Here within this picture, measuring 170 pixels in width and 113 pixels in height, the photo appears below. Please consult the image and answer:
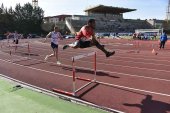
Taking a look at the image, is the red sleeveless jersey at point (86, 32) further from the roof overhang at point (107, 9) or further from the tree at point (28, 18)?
the roof overhang at point (107, 9)

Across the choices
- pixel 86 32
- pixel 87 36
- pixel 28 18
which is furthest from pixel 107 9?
pixel 86 32

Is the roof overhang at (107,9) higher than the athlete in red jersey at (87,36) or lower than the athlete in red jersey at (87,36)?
higher

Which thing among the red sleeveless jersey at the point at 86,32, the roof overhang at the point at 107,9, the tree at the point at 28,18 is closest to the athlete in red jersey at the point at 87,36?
the red sleeveless jersey at the point at 86,32

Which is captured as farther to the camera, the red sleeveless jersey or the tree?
the tree

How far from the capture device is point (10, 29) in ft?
255

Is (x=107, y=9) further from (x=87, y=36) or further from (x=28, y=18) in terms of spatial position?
(x=87, y=36)

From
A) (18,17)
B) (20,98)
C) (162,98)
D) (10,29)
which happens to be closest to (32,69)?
(20,98)

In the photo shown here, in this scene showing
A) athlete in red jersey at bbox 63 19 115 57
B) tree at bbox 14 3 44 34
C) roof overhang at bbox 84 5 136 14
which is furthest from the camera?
roof overhang at bbox 84 5 136 14

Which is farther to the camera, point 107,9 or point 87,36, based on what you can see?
point 107,9

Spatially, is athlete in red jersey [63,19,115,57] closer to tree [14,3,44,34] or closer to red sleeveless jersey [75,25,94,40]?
red sleeveless jersey [75,25,94,40]

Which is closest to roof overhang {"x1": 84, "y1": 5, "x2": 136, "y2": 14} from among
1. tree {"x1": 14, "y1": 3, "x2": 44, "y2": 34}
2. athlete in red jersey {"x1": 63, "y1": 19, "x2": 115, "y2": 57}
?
tree {"x1": 14, "y1": 3, "x2": 44, "y2": 34}

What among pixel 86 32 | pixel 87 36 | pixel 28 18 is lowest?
pixel 87 36

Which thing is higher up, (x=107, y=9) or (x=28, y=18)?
(x=107, y=9)

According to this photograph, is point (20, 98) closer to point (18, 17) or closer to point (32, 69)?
point (32, 69)
